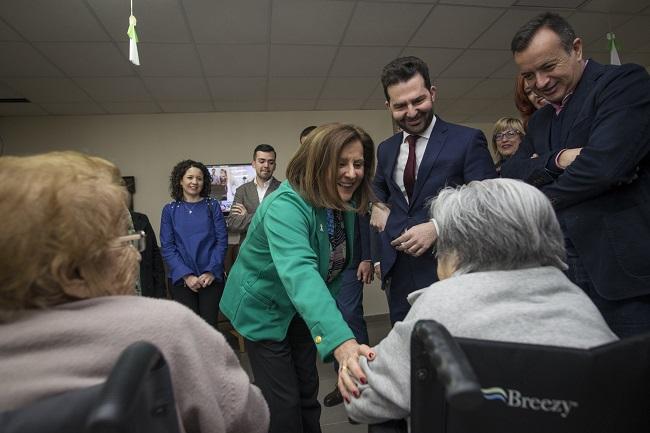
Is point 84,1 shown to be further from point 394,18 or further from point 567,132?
point 567,132

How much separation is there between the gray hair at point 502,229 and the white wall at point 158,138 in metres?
4.25

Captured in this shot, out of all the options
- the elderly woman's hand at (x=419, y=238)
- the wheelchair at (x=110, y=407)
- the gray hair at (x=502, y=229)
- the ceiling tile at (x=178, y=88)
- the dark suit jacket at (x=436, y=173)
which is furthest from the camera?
the ceiling tile at (x=178, y=88)

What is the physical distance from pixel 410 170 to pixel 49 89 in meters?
4.05

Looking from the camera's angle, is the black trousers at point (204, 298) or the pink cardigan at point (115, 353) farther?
the black trousers at point (204, 298)

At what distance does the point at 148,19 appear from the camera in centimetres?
282

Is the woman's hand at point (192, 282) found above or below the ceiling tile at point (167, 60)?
below

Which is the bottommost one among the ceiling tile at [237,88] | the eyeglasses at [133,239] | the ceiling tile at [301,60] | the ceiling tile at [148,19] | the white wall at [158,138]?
the eyeglasses at [133,239]

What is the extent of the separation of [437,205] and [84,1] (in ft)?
9.57

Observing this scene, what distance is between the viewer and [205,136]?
4.86m

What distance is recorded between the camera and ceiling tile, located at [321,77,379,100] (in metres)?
4.14

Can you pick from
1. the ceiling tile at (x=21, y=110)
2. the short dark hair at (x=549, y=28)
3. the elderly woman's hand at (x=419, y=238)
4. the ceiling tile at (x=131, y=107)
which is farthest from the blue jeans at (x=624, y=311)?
the ceiling tile at (x=21, y=110)

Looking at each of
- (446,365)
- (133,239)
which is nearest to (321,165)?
(133,239)

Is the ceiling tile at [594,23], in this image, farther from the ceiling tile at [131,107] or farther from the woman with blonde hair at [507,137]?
the ceiling tile at [131,107]

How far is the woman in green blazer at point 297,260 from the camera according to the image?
1.19 m
